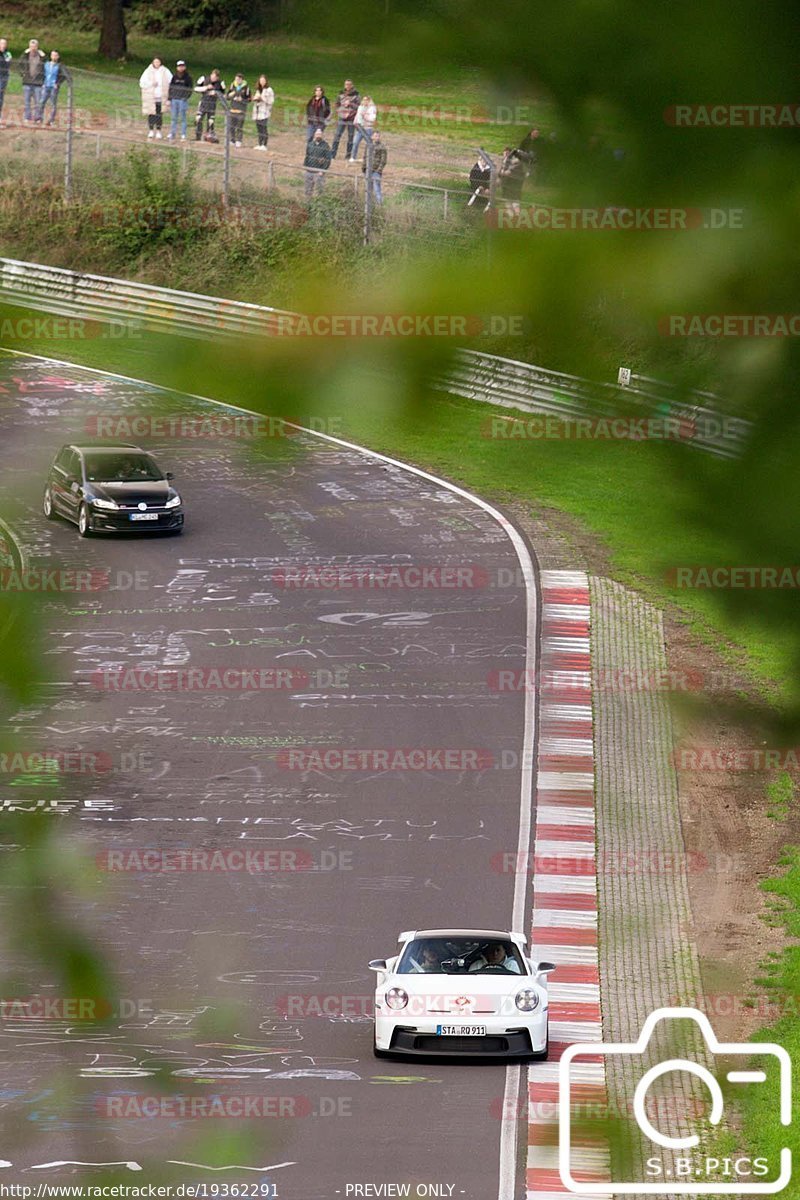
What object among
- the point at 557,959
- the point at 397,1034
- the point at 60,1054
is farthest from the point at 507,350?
the point at 557,959

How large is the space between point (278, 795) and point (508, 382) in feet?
74.3

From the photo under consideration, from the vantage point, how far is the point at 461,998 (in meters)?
17.1

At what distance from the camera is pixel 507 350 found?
111 cm

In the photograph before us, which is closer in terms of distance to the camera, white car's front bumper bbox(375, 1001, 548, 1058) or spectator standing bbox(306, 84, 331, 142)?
spectator standing bbox(306, 84, 331, 142)

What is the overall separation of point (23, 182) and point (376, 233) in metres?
3.74

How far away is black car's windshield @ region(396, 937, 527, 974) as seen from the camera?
17.3 meters

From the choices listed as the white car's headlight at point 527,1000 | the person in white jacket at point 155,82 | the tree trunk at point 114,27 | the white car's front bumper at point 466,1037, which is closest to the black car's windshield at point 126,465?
the tree trunk at point 114,27

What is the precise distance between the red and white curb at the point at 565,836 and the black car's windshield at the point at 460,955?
1031 mm

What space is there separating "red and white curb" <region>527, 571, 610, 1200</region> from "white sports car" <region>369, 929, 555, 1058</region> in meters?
0.50

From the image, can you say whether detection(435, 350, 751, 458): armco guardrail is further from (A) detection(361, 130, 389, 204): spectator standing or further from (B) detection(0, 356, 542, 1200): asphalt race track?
(A) detection(361, 130, 389, 204): spectator standing

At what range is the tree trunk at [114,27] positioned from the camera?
1.94 m

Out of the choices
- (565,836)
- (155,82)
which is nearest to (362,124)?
(155,82)

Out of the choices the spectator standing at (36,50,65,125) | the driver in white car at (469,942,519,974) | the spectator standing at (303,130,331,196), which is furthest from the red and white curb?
the spectator standing at (303,130,331,196)

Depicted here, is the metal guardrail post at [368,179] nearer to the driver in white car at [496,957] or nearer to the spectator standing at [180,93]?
the spectator standing at [180,93]
